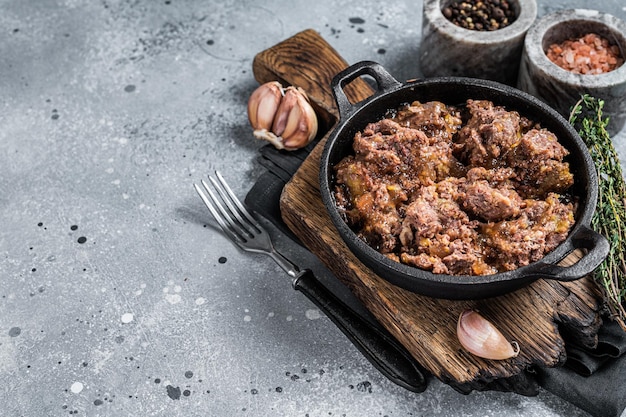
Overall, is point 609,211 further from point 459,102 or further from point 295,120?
point 295,120

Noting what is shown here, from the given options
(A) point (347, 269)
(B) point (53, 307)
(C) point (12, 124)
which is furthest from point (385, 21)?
(B) point (53, 307)

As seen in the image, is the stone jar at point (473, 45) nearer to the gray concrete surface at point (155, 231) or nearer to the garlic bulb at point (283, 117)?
the gray concrete surface at point (155, 231)

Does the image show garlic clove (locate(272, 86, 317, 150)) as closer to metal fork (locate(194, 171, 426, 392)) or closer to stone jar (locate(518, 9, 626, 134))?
metal fork (locate(194, 171, 426, 392))

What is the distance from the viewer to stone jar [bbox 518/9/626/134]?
9.75 ft

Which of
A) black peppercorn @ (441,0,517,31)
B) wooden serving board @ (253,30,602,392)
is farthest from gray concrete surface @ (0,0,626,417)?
black peppercorn @ (441,0,517,31)

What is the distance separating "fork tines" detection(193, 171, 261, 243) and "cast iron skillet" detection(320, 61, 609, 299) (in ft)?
1.71

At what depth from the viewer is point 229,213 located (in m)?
3.10

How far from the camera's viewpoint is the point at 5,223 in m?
3.18

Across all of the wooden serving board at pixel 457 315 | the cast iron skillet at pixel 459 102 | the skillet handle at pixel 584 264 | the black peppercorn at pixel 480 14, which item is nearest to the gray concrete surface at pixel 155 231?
the wooden serving board at pixel 457 315

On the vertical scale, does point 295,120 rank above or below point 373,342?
above

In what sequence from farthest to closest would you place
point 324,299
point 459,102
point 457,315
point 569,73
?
point 569,73, point 459,102, point 324,299, point 457,315

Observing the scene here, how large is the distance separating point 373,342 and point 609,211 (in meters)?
0.93

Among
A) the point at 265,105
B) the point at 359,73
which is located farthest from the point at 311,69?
the point at 359,73

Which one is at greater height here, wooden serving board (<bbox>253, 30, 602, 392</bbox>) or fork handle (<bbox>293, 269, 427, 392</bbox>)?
wooden serving board (<bbox>253, 30, 602, 392</bbox>)
